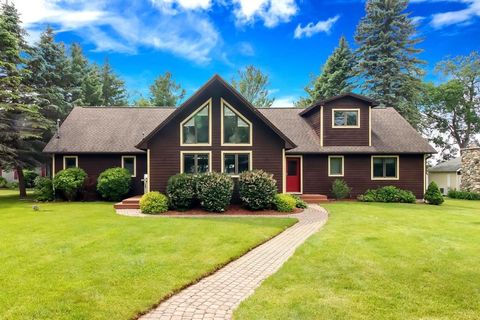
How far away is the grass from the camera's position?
4586mm

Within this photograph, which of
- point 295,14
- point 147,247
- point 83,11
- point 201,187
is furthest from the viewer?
A: point 295,14

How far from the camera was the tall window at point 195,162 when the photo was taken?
15930 millimetres

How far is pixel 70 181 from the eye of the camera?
1727cm

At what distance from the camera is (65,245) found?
7.86 meters

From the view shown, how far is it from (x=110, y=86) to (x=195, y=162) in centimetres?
3079

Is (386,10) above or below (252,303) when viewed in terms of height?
above

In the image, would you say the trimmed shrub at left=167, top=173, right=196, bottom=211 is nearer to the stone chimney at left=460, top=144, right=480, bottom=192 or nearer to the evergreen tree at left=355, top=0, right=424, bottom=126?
the stone chimney at left=460, top=144, right=480, bottom=192

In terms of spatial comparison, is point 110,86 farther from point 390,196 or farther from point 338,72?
point 390,196

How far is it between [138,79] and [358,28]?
2865cm

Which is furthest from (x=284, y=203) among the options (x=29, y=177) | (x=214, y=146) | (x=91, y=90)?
(x=91, y=90)

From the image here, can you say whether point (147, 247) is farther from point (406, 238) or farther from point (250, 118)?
point (250, 118)

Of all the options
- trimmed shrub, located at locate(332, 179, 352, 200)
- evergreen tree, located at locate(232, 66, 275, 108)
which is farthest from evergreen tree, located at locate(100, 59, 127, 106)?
trimmed shrub, located at locate(332, 179, 352, 200)

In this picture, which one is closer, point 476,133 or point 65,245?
point 65,245

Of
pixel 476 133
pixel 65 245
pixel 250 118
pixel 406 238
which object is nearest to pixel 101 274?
pixel 65 245
